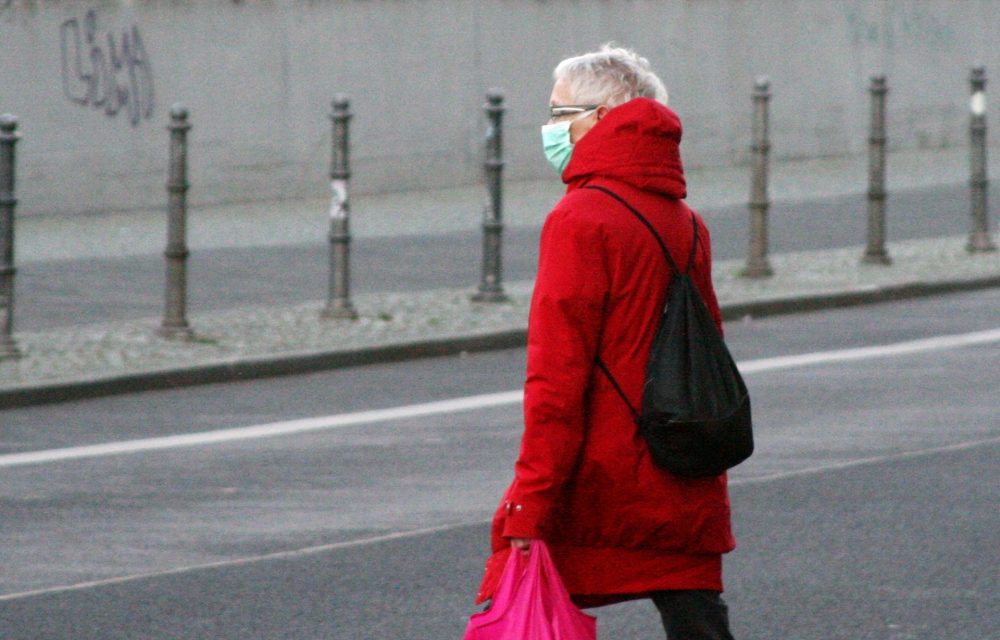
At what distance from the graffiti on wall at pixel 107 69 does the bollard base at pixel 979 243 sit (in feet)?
23.0

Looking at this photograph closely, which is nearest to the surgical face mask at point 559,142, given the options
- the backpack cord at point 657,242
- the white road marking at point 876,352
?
the backpack cord at point 657,242

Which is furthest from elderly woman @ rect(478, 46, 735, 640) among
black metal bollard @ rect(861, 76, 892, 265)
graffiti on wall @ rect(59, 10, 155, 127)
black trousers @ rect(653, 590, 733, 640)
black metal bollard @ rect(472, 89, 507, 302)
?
graffiti on wall @ rect(59, 10, 155, 127)

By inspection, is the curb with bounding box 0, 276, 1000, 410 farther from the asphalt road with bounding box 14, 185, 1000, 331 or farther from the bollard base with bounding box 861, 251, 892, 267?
the asphalt road with bounding box 14, 185, 1000, 331

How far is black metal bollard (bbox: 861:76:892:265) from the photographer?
46.9 feet

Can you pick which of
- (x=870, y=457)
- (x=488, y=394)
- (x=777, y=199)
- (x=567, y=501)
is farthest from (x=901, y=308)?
(x=567, y=501)

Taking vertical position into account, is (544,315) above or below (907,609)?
above

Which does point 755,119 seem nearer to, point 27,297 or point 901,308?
point 901,308

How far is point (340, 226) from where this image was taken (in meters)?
11.9

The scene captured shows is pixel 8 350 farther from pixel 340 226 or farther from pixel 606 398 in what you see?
pixel 606 398

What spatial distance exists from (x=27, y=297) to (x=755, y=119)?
4950mm

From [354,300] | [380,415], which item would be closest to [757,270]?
[354,300]

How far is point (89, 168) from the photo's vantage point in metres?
17.1

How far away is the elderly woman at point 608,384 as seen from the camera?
3.79 meters

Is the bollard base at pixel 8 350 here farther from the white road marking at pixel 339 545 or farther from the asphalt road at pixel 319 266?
the white road marking at pixel 339 545
